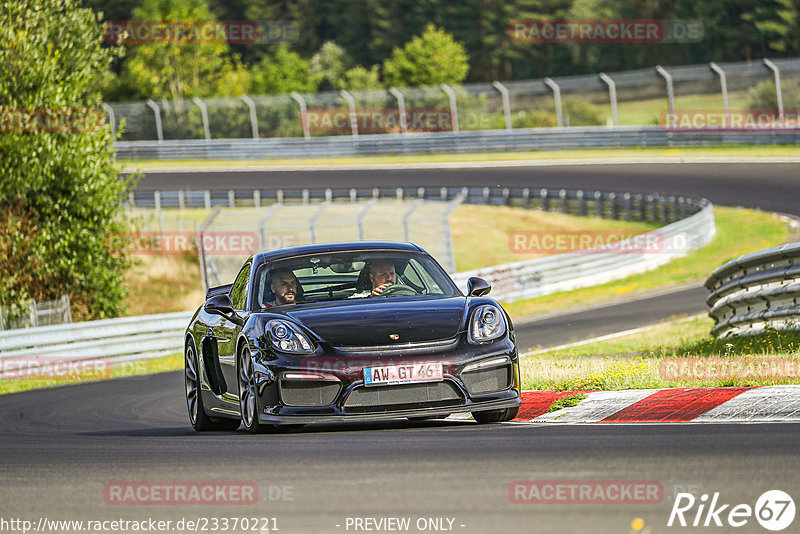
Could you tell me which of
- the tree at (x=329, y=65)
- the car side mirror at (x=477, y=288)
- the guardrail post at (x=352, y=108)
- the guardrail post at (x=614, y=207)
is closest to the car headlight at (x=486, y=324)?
the car side mirror at (x=477, y=288)

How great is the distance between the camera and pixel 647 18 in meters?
92.5

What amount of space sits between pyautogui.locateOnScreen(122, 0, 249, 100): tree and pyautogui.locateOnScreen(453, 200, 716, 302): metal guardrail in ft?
167

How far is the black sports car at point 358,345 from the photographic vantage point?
Answer: 7590mm

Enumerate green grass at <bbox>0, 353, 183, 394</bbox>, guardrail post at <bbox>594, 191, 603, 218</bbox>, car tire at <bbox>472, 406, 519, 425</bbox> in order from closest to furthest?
1. car tire at <bbox>472, 406, 519, 425</bbox>
2. green grass at <bbox>0, 353, 183, 394</bbox>
3. guardrail post at <bbox>594, 191, 603, 218</bbox>

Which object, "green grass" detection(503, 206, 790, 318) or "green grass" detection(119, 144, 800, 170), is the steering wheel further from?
"green grass" detection(119, 144, 800, 170)

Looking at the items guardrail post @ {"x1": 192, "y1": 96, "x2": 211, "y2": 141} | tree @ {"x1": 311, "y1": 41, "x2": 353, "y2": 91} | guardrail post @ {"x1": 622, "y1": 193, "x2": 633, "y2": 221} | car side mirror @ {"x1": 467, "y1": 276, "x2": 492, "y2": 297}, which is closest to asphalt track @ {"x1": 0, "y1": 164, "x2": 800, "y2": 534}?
car side mirror @ {"x1": 467, "y1": 276, "x2": 492, "y2": 297}

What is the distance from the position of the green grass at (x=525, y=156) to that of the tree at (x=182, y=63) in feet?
77.5

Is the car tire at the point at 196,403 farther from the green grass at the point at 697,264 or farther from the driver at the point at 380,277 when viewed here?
the green grass at the point at 697,264

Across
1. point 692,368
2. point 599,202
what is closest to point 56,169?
point 599,202

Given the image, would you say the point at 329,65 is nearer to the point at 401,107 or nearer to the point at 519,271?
the point at 401,107

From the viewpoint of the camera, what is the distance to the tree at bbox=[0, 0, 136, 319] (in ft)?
81.0

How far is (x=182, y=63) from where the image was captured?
80.5 m

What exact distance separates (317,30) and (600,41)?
39.9 metres

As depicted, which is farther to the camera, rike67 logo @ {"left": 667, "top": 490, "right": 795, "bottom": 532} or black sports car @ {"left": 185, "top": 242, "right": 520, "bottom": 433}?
black sports car @ {"left": 185, "top": 242, "right": 520, "bottom": 433}
